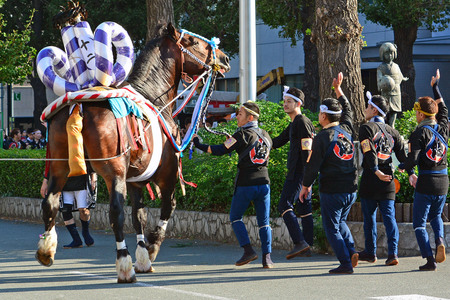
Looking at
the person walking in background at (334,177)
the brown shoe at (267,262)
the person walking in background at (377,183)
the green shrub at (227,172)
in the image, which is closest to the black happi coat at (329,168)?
the person walking in background at (334,177)

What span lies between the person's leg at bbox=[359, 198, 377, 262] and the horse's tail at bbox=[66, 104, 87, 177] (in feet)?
11.6

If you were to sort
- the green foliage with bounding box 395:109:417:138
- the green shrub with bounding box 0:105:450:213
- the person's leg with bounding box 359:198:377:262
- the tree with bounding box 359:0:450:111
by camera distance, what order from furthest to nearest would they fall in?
the tree with bounding box 359:0:450:111 → the green foliage with bounding box 395:109:417:138 → the green shrub with bounding box 0:105:450:213 → the person's leg with bounding box 359:198:377:262

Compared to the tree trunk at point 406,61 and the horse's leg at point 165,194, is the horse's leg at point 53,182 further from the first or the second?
the tree trunk at point 406,61

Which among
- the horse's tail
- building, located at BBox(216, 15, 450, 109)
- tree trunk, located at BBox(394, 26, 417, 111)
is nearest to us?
the horse's tail

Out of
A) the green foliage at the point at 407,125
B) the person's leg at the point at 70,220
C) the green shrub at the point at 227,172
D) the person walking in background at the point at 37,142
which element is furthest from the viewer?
the person walking in background at the point at 37,142

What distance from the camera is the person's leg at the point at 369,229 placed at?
922 cm

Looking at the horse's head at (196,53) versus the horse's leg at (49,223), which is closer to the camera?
the horse's leg at (49,223)

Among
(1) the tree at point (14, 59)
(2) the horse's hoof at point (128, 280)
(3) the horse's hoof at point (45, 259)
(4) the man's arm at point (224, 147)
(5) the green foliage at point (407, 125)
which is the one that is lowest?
(2) the horse's hoof at point (128, 280)

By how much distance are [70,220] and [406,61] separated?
16.9 metres

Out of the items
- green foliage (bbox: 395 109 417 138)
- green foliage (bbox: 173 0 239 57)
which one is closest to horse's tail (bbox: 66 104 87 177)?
green foliage (bbox: 395 109 417 138)

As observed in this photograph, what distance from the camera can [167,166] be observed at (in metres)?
9.05

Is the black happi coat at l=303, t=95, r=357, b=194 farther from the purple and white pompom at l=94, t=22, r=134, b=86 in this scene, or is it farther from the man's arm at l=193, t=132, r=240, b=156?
the purple and white pompom at l=94, t=22, r=134, b=86

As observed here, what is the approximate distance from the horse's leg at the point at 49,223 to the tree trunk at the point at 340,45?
5.84 metres

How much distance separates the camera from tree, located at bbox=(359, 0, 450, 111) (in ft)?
81.7
